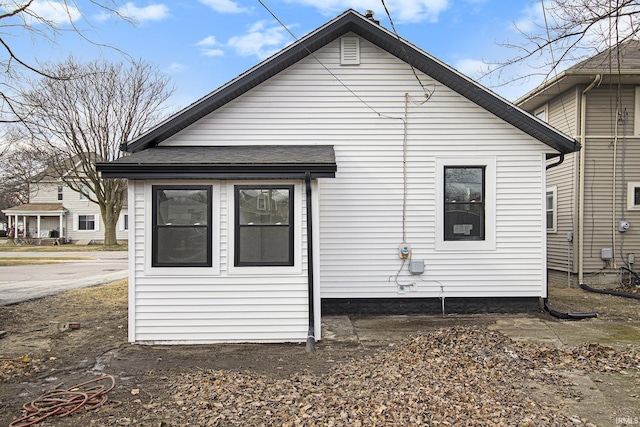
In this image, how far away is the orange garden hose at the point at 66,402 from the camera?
14.7 feet

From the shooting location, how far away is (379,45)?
352 inches

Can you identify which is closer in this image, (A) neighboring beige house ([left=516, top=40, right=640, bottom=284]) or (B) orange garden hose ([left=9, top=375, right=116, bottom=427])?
(B) orange garden hose ([left=9, top=375, right=116, bottom=427])

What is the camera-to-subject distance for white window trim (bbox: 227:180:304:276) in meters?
7.15

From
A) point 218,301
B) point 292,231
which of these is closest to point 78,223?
point 218,301

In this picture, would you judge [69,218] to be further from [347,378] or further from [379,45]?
[347,378]

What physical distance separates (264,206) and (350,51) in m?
3.65

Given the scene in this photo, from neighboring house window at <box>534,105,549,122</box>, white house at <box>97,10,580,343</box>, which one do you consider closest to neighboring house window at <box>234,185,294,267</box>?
white house at <box>97,10,580,343</box>

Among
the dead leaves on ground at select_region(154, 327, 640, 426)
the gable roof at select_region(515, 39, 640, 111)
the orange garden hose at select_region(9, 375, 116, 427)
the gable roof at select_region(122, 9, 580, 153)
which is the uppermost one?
the gable roof at select_region(515, 39, 640, 111)

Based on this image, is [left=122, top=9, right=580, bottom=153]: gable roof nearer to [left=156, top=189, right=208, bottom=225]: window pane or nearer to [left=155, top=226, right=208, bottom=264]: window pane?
[left=156, top=189, right=208, bottom=225]: window pane

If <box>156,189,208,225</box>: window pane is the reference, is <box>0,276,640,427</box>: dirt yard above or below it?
below

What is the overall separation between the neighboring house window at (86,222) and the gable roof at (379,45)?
35801 millimetres

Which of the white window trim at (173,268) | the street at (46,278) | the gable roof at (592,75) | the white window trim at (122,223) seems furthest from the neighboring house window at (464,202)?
the white window trim at (122,223)

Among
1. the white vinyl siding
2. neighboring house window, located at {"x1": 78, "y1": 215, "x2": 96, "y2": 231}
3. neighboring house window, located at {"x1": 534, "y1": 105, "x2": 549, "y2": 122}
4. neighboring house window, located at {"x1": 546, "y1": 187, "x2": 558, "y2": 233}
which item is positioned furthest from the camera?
neighboring house window, located at {"x1": 78, "y1": 215, "x2": 96, "y2": 231}

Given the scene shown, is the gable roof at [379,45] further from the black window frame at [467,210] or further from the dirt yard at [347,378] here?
the dirt yard at [347,378]
